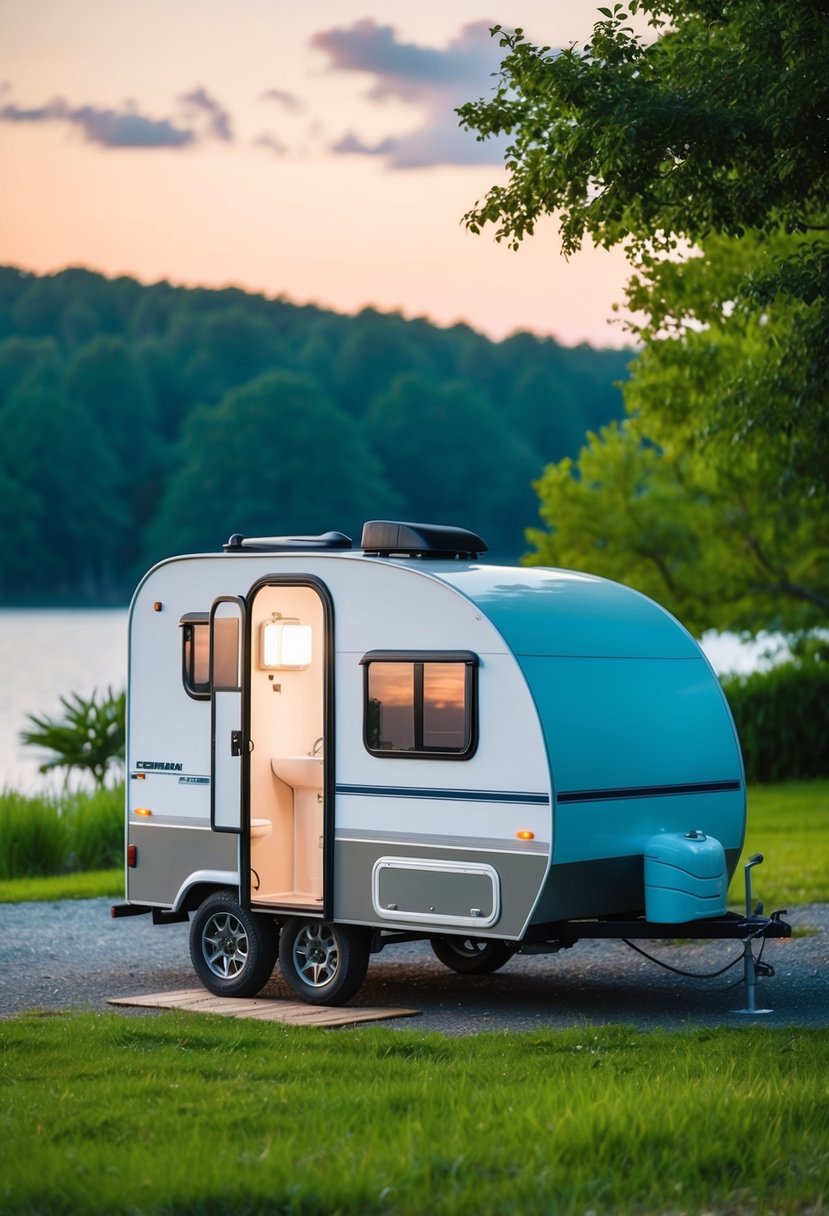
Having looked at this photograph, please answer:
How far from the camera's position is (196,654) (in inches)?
460

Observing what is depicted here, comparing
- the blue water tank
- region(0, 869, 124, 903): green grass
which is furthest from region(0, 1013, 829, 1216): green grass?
region(0, 869, 124, 903): green grass

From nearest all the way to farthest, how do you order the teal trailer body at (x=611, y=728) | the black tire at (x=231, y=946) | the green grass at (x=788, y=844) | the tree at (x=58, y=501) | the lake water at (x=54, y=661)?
the teal trailer body at (x=611, y=728) → the black tire at (x=231, y=946) → the green grass at (x=788, y=844) → the lake water at (x=54, y=661) → the tree at (x=58, y=501)

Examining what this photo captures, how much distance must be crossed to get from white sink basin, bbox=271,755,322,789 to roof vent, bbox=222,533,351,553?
128cm

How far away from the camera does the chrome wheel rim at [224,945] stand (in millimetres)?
11333

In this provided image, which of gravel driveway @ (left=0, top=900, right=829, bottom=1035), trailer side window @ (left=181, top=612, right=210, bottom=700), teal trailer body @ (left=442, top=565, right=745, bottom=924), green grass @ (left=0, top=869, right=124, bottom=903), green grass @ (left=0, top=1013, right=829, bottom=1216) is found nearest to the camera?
green grass @ (left=0, top=1013, right=829, bottom=1216)

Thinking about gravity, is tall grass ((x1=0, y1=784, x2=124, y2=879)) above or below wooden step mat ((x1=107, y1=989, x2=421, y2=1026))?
above

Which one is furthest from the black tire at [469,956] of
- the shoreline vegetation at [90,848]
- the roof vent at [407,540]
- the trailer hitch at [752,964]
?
the shoreline vegetation at [90,848]

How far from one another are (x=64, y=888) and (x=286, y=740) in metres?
5.95

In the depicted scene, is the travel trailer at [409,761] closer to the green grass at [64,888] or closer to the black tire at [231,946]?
the black tire at [231,946]

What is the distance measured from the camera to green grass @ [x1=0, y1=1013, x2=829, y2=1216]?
6.25 meters

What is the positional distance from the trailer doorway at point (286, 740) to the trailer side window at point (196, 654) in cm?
33

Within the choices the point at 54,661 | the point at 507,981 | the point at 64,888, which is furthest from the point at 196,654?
the point at 54,661

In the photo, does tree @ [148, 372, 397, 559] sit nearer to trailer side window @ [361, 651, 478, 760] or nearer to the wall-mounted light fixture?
the wall-mounted light fixture

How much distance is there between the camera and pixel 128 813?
39.2 ft
